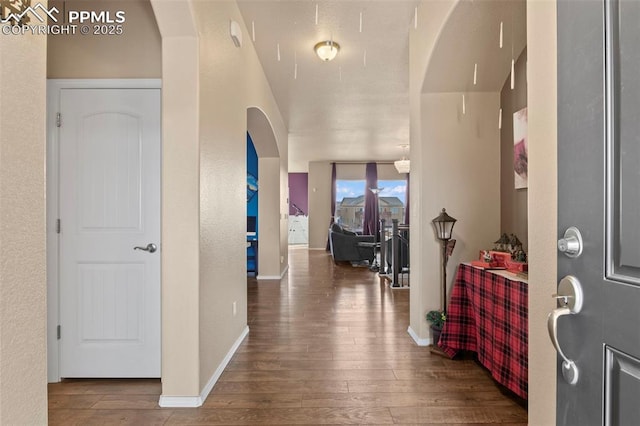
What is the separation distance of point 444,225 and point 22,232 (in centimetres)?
268

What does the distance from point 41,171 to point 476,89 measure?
320 centimetres

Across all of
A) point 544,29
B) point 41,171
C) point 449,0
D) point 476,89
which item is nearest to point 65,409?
point 41,171

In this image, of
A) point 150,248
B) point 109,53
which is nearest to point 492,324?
point 150,248

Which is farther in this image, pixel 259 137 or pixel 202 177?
pixel 259 137

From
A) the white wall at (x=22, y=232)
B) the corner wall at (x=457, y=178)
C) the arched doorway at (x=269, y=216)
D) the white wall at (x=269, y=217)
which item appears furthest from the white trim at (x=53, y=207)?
the white wall at (x=269, y=217)

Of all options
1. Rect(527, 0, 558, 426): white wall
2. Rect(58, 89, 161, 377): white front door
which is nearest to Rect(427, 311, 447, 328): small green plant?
Rect(527, 0, 558, 426): white wall

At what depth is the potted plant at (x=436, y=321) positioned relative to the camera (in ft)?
9.41

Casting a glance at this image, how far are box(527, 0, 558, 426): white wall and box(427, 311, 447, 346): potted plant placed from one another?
1.59 metres

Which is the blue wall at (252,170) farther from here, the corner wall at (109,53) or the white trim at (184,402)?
the white trim at (184,402)

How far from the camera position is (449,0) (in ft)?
7.67

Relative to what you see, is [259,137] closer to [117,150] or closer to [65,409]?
[117,150]

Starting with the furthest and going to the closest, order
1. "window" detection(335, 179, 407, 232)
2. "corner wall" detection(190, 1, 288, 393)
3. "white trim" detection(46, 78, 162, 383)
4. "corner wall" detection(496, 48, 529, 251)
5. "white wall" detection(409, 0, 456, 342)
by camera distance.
A: 1. "window" detection(335, 179, 407, 232)
2. "white wall" detection(409, 0, 456, 342)
3. "corner wall" detection(496, 48, 529, 251)
4. "white trim" detection(46, 78, 162, 383)
5. "corner wall" detection(190, 1, 288, 393)

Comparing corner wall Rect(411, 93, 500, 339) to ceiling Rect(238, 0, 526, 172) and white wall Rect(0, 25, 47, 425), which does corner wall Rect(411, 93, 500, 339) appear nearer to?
ceiling Rect(238, 0, 526, 172)

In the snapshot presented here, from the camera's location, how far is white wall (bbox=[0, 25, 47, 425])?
84 cm
